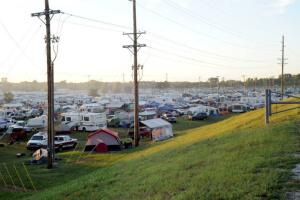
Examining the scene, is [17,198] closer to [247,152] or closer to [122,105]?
[247,152]

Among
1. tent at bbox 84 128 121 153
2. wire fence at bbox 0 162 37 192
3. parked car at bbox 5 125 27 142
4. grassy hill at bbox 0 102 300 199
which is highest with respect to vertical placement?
grassy hill at bbox 0 102 300 199

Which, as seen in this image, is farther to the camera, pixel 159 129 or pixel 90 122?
pixel 90 122

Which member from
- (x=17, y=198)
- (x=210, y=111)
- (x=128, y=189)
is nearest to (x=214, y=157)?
(x=128, y=189)

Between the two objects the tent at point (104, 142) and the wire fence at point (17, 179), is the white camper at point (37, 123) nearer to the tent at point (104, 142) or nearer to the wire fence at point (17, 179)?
the tent at point (104, 142)

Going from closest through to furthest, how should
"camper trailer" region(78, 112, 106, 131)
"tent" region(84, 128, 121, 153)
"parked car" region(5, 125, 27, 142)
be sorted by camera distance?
"tent" region(84, 128, 121, 153) → "parked car" region(5, 125, 27, 142) → "camper trailer" region(78, 112, 106, 131)

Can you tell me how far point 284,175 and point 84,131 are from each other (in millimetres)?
44493

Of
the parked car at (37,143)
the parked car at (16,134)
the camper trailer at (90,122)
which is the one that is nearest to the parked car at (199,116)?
the camper trailer at (90,122)

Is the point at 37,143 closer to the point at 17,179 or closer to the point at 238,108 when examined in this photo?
the point at 17,179

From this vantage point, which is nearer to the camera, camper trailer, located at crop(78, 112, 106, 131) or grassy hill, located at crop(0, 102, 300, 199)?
grassy hill, located at crop(0, 102, 300, 199)

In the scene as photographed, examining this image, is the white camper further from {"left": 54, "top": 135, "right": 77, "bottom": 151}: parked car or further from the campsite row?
{"left": 54, "top": 135, "right": 77, "bottom": 151}: parked car

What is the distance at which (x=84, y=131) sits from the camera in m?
50.9

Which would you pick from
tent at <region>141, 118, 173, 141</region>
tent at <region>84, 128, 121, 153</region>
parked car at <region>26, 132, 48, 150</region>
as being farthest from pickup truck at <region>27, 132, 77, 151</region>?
tent at <region>141, 118, 173, 141</region>

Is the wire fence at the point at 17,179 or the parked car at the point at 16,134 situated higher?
the wire fence at the point at 17,179

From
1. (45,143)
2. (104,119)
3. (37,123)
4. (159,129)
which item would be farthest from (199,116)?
(45,143)
